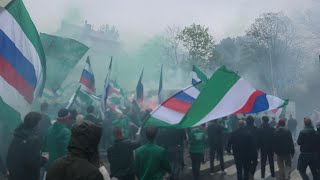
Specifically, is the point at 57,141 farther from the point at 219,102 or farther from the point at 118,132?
the point at 219,102

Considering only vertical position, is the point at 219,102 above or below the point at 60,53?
below

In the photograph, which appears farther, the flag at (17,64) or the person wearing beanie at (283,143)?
the person wearing beanie at (283,143)

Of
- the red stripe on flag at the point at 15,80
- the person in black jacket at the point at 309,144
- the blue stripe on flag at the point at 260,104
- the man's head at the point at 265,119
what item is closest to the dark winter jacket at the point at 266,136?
the man's head at the point at 265,119

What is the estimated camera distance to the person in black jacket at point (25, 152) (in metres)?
6.25

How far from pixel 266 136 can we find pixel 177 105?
4.96 m

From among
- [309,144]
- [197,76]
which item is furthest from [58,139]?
[197,76]

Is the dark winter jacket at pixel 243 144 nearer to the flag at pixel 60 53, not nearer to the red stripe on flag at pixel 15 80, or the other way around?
the flag at pixel 60 53

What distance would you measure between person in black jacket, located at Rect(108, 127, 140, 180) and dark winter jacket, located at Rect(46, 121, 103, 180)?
4.11m

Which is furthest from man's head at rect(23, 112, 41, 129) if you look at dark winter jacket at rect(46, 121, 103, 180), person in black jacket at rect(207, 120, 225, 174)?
person in black jacket at rect(207, 120, 225, 174)

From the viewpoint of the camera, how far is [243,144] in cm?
1009

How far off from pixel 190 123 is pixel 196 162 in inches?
156

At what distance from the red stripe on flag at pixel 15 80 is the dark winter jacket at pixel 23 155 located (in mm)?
520

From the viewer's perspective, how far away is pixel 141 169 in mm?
6375

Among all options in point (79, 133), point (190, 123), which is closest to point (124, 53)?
point (190, 123)
